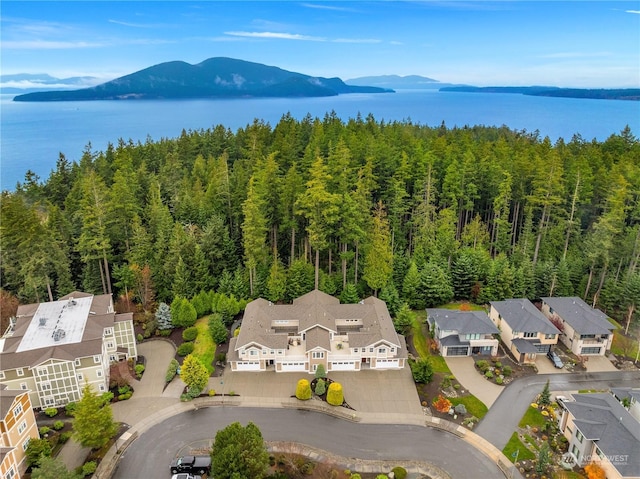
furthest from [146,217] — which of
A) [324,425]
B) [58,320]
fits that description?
[324,425]

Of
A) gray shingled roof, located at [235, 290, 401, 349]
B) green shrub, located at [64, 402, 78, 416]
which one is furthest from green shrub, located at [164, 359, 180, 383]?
green shrub, located at [64, 402, 78, 416]

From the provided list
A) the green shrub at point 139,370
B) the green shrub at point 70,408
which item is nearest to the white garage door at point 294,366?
the green shrub at point 139,370

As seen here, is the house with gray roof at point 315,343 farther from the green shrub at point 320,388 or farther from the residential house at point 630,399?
the residential house at point 630,399

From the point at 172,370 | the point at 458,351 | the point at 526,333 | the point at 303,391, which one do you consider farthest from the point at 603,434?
the point at 172,370

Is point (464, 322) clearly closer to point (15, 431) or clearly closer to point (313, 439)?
point (313, 439)

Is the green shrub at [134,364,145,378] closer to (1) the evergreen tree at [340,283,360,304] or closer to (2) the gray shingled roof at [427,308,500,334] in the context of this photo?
(1) the evergreen tree at [340,283,360,304]

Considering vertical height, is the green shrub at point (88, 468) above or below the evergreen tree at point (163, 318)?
below
